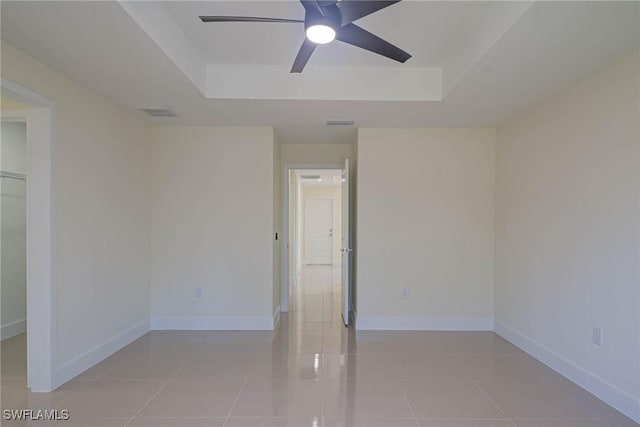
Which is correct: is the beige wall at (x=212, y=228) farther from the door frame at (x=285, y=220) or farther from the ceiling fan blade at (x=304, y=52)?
the ceiling fan blade at (x=304, y=52)

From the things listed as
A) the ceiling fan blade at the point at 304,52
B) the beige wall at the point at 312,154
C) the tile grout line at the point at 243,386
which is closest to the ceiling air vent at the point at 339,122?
the beige wall at the point at 312,154

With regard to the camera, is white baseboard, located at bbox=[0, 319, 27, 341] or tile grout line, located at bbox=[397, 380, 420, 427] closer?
tile grout line, located at bbox=[397, 380, 420, 427]

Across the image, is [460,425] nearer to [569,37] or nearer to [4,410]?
[569,37]

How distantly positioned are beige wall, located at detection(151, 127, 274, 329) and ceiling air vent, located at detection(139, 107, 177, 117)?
454mm

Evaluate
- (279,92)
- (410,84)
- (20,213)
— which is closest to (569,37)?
(410,84)

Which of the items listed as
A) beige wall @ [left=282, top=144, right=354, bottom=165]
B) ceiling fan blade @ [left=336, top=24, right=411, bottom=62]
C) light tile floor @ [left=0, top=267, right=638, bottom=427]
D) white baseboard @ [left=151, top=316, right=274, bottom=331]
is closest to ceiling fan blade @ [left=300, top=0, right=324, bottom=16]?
ceiling fan blade @ [left=336, top=24, right=411, bottom=62]

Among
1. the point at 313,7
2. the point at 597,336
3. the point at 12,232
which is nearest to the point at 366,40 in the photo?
the point at 313,7

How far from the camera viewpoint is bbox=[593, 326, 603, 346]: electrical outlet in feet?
8.23

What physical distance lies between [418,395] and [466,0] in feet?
8.64

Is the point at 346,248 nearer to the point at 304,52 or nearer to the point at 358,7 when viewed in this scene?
the point at 304,52

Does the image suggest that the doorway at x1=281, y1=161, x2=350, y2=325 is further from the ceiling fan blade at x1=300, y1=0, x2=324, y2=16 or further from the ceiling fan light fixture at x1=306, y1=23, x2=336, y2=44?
the ceiling fan blade at x1=300, y1=0, x2=324, y2=16

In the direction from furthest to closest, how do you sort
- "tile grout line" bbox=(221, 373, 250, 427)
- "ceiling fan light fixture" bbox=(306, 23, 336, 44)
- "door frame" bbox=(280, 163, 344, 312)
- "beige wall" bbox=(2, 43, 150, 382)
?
"door frame" bbox=(280, 163, 344, 312)
"beige wall" bbox=(2, 43, 150, 382)
"tile grout line" bbox=(221, 373, 250, 427)
"ceiling fan light fixture" bbox=(306, 23, 336, 44)

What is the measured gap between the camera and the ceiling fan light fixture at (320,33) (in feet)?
5.92

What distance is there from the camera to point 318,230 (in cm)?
1070
